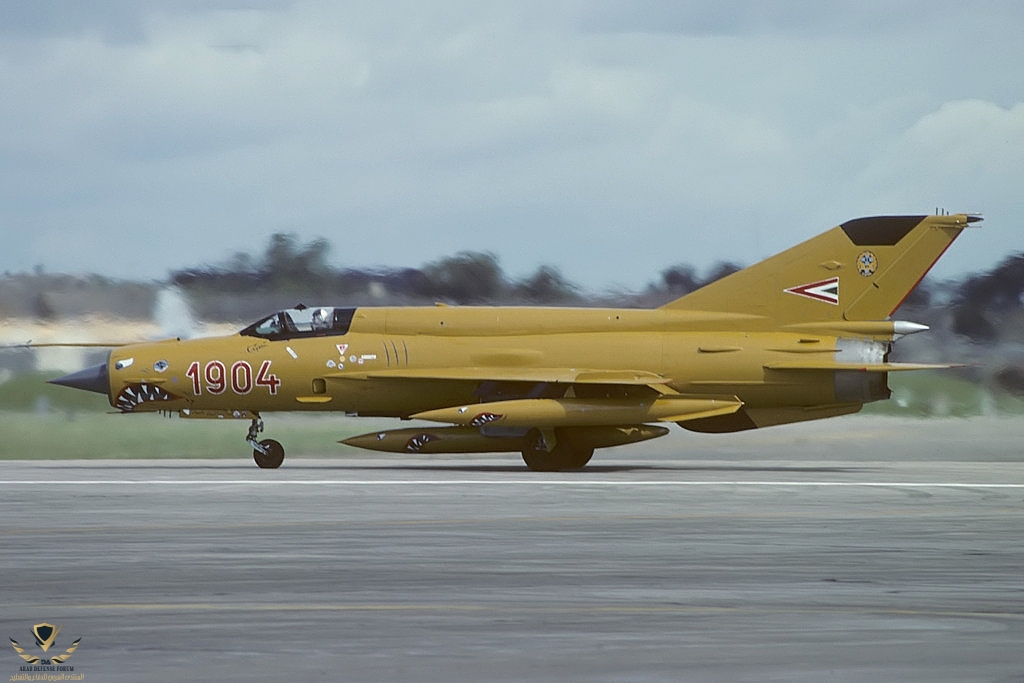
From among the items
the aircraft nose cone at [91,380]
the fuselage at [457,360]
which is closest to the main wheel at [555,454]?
the fuselage at [457,360]

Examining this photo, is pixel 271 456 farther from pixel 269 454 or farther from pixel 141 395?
pixel 141 395

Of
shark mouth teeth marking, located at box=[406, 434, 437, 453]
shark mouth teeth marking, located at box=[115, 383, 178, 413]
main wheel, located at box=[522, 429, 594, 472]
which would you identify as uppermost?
shark mouth teeth marking, located at box=[115, 383, 178, 413]

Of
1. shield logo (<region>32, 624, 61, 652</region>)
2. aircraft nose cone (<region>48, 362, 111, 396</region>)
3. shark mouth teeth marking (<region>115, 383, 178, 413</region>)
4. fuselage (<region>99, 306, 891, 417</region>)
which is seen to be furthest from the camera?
aircraft nose cone (<region>48, 362, 111, 396</region>)

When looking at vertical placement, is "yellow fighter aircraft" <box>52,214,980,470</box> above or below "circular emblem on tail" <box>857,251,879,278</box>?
below

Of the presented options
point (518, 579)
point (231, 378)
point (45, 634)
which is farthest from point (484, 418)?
point (45, 634)

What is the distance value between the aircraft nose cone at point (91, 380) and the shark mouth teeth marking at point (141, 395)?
Result: 31cm

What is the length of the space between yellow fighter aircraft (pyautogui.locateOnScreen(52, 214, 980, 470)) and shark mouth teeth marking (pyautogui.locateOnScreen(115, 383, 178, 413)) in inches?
0.9

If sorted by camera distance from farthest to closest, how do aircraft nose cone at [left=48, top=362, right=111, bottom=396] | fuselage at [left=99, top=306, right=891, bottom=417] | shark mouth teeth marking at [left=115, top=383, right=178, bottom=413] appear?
aircraft nose cone at [left=48, top=362, right=111, bottom=396], shark mouth teeth marking at [left=115, top=383, right=178, bottom=413], fuselage at [left=99, top=306, right=891, bottom=417]

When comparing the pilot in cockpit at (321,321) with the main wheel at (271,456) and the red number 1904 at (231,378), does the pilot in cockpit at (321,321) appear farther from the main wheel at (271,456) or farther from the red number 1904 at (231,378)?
the main wheel at (271,456)

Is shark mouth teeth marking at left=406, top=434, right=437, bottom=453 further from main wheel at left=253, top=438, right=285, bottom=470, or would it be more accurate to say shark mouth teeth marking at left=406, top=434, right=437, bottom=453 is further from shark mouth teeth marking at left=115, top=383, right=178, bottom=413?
shark mouth teeth marking at left=115, top=383, right=178, bottom=413

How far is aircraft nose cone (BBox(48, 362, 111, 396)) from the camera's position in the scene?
27.3m

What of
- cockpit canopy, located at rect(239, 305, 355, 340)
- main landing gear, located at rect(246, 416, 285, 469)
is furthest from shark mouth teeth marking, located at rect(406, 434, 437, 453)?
cockpit canopy, located at rect(239, 305, 355, 340)

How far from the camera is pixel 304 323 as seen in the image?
27234mm

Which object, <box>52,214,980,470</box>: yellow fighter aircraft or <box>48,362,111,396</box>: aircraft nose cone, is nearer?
<box>52,214,980,470</box>: yellow fighter aircraft
